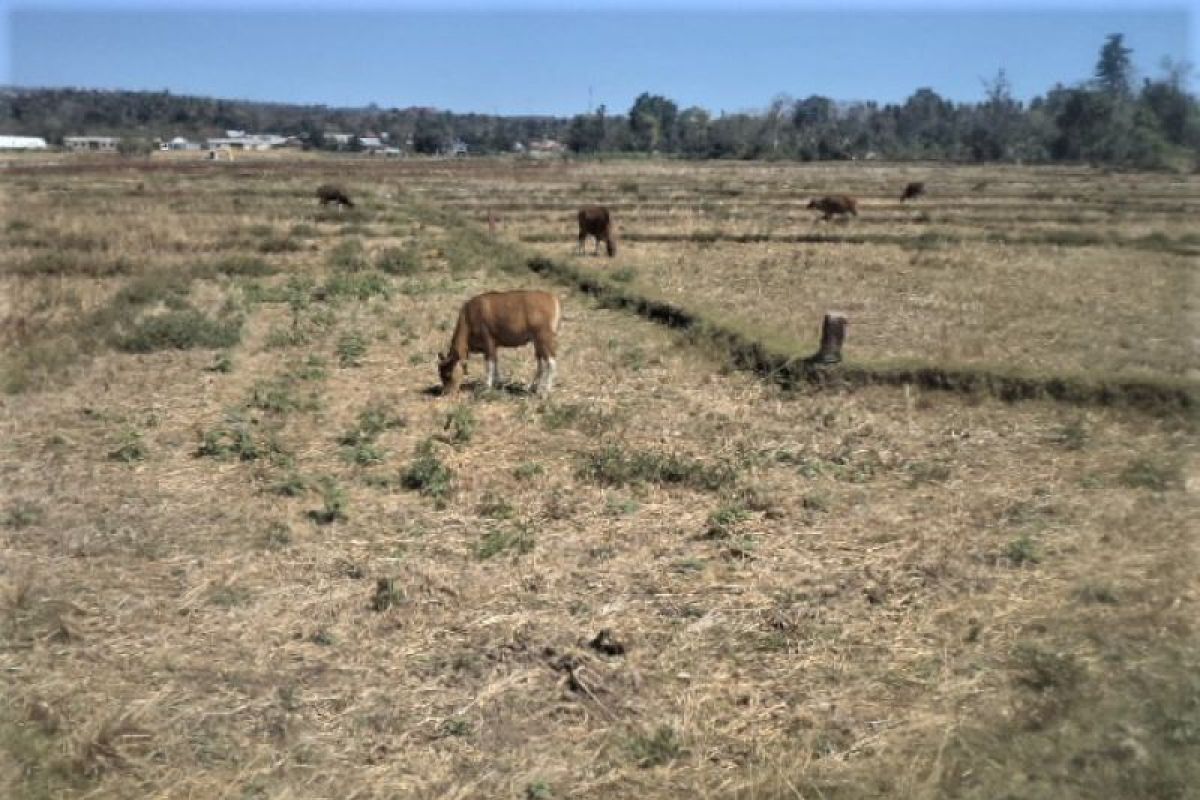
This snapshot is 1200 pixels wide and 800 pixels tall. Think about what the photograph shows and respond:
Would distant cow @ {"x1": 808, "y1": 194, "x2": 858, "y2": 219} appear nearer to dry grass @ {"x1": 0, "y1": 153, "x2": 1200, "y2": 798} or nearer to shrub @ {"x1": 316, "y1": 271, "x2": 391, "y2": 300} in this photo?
shrub @ {"x1": 316, "y1": 271, "x2": 391, "y2": 300}

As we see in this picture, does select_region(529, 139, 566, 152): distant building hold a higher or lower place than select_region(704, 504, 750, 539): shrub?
higher

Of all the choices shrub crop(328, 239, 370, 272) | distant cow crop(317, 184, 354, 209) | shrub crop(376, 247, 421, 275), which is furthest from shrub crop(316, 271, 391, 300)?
distant cow crop(317, 184, 354, 209)

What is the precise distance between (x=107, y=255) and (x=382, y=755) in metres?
21.4

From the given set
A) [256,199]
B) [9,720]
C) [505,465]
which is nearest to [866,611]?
[505,465]

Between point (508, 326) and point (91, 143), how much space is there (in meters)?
112

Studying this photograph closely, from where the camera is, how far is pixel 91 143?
4195 inches

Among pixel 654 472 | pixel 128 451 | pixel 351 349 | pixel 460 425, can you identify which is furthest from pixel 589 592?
pixel 351 349

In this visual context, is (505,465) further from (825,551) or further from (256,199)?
(256,199)

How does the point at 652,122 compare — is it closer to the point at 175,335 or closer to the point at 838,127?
the point at 838,127

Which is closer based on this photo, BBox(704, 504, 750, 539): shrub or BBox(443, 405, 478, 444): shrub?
BBox(704, 504, 750, 539): shrub

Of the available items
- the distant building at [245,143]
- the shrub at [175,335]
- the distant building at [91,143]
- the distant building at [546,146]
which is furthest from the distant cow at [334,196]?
the distant building at [546,146]

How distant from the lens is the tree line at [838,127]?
42.7 metres

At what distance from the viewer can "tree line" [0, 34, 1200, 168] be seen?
42688 millimetres

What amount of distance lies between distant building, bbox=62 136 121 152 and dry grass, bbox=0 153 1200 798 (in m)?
102
